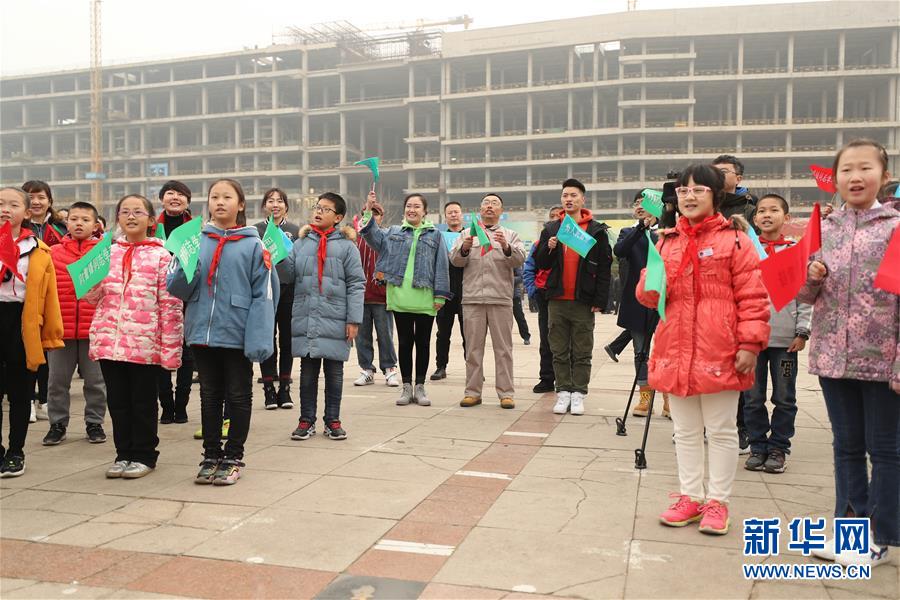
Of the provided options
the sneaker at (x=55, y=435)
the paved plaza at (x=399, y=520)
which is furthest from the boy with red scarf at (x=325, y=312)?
the sneaker at (x=55, y=435)

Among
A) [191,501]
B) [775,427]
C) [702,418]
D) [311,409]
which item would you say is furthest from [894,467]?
[311,409]

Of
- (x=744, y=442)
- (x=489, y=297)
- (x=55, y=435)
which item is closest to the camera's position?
(x=744, y=442)

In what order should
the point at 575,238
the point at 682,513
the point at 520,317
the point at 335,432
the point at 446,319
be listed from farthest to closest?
the point at 520,317, the point at 446,319, the point at 575,238, the point at 335,432, the point at 682,513

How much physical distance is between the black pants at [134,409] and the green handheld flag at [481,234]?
336 centimetres

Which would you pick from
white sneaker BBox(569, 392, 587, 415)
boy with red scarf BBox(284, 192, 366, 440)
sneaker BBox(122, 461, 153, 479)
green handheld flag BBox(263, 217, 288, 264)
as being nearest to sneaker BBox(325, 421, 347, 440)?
boy with red scarf BBox(284, 192, 366, 440)

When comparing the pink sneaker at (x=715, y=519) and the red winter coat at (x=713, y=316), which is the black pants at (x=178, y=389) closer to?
the red winter coat at (x=713, y=316)

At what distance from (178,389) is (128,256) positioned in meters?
1.96

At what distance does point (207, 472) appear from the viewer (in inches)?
179

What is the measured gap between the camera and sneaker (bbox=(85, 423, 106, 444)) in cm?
570

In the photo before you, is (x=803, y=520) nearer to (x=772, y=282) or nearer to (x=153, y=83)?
(x=772, y=282)

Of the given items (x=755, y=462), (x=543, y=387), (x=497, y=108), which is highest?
(x=497, y=108)

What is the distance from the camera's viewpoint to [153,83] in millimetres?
90562

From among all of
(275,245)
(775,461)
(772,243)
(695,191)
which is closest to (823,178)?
(772,243)

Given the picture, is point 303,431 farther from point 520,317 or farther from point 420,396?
point 520,317
